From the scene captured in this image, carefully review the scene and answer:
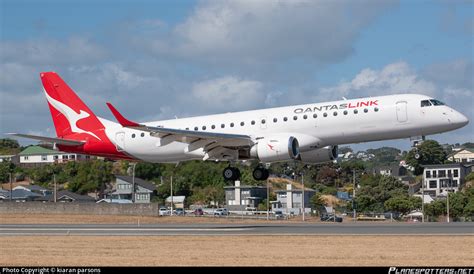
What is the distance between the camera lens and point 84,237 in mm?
36281

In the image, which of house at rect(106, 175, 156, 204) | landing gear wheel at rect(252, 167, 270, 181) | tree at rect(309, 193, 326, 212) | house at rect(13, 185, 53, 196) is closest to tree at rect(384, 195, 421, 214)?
tree at rect(309, 193, 326, 212)

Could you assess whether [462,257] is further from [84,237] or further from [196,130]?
[196,130]

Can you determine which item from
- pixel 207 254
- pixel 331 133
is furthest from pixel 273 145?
pixel 207 254

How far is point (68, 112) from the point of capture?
188ft

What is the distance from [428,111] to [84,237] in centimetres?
2044

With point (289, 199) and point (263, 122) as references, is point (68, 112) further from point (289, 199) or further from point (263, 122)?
point (289, 199)

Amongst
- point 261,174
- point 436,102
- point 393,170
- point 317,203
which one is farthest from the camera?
point 393,170

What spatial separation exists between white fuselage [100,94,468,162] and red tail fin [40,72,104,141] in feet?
26.4

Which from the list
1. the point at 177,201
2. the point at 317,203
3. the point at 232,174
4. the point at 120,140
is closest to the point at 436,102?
the point at 232,174

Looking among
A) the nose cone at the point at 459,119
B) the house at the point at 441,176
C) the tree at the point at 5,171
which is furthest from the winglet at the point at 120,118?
the house at the point at 441,176

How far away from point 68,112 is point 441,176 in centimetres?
9448

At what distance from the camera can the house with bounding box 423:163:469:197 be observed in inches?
5433

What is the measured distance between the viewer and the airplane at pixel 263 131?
46656 mm

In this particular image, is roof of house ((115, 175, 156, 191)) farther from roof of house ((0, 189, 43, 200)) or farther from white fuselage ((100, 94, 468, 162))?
white fuselage ((100, 94, 468, 162))
